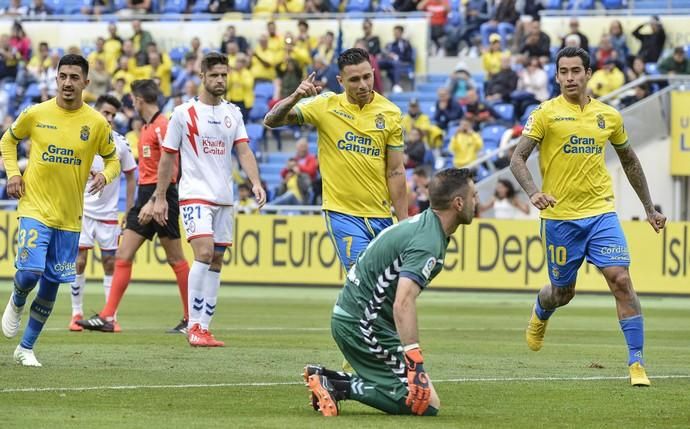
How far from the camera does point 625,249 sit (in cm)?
1165

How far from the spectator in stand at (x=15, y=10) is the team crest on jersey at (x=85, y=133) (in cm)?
2864

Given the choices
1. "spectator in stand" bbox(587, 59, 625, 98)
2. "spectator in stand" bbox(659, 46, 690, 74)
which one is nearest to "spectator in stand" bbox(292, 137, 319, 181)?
"spectator in stand" bbox(587, 59, 625, 98)

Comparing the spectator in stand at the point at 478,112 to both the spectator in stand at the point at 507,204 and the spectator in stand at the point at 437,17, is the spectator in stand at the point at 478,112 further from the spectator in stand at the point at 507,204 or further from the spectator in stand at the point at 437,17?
the spectator in stand at the point at 507,204

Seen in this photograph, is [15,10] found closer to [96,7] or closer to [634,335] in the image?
[96,7]

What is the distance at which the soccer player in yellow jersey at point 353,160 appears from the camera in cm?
1195

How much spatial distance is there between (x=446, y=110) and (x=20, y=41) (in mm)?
12205

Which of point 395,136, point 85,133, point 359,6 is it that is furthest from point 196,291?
point 359,6

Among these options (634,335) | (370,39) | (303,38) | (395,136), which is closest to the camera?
(634,335)

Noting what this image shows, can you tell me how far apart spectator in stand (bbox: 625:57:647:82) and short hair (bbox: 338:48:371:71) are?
20034 millimetres

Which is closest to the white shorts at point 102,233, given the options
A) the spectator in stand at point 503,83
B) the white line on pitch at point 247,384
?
the white line on pitch at point 247,384

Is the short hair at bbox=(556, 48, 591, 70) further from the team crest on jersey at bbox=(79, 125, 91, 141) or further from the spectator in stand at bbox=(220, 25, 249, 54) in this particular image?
the spectator in stand at bbox=(220, 25, 249, 54)

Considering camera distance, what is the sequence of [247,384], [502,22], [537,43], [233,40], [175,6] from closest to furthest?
[247,384]
[537,43]
[502,22]
[233,40]
[175,6]

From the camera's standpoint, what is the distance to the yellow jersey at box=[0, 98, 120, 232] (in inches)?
463

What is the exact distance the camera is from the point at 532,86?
1241 inches
